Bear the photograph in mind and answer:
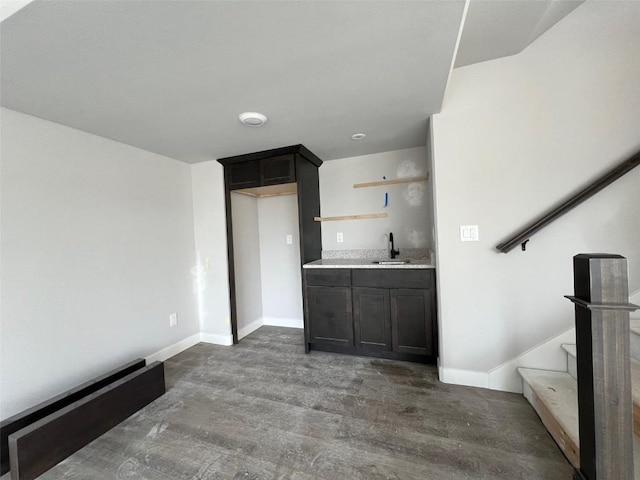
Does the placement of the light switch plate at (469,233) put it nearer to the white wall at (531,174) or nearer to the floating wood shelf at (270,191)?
the white wall at (531,174)

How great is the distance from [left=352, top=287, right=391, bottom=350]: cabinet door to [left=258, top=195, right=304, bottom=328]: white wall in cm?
114

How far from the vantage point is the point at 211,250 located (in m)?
3.01

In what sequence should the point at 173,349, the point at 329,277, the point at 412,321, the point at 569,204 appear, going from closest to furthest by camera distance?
1. the point at 569,204
2. the point at 412,321
3. the point at 329,277
4. the point at 173,349

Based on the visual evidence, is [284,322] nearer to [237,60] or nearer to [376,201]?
[376,201]

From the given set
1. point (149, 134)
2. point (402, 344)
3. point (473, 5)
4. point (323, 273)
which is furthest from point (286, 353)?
point (473, 5)

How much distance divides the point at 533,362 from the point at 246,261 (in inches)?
120

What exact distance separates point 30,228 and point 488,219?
3.29 metres

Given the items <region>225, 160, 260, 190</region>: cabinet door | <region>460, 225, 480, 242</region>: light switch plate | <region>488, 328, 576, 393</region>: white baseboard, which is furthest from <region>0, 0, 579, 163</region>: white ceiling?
<region>488, 328, 576, 393</region>: white baseboard

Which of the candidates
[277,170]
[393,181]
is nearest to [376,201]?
[393,181]

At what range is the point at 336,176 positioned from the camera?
3105 millimetres

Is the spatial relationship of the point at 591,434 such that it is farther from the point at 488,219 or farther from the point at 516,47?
the point at 516,47

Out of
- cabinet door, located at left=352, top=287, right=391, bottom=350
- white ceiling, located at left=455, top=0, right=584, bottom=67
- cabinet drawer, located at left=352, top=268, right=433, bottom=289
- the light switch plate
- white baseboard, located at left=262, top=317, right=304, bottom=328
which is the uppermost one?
white ceiling, located at left=455, top=0, right=584, bottom=67

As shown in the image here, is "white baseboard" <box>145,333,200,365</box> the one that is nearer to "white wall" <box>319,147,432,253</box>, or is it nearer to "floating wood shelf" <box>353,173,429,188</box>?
"white wall" <box>319,147,432,253</box>

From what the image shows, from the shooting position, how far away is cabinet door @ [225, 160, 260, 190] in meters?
2.77
